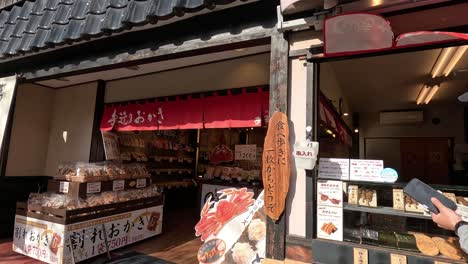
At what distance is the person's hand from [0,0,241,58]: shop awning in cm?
273

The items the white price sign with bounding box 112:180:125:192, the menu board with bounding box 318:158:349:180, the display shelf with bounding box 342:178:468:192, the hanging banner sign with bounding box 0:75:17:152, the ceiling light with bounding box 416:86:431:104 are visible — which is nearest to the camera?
the display shelf with bounding box 342:178:468:192

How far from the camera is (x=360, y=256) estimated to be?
8.38ft

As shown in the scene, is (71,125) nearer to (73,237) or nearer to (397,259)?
(73,237)

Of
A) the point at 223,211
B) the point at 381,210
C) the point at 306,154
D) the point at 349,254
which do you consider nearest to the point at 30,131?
the point at 223,211

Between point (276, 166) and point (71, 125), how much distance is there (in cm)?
580

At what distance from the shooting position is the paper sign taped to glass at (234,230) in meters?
3.11

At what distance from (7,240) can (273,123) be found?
21.0 ft

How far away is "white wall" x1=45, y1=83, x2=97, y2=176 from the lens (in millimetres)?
6340

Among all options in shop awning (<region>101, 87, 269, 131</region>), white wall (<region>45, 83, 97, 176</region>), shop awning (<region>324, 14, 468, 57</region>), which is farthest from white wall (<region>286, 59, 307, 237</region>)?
white wall (<region>45, 83, 97, 176</region>)

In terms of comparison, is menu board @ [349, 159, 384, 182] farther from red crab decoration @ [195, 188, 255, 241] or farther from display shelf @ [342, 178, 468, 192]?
red crab decoration @ [195, 188, 255, 241]

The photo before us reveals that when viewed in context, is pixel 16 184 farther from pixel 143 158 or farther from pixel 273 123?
pixel 273 123

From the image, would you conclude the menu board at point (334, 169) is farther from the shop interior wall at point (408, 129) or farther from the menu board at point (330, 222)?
the shop interior wall at point (408, 129)

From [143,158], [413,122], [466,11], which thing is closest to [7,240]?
[143,158]

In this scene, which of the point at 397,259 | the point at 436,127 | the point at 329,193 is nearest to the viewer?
the point at 397,259
